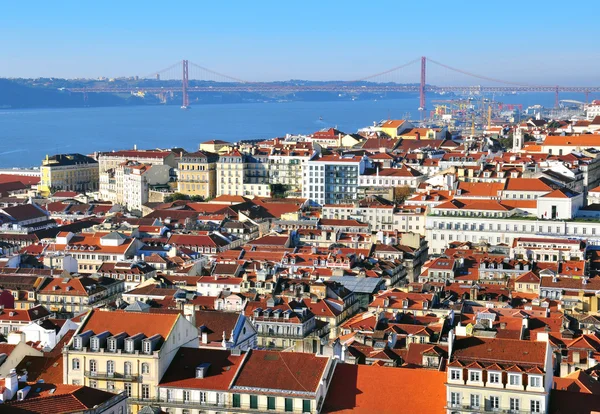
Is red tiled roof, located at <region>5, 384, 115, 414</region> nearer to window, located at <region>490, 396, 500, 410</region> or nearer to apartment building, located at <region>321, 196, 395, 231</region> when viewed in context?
window, located at <region>490, 396, 500, 410</region>

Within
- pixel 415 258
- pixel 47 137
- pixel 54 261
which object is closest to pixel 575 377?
pixel 415 258

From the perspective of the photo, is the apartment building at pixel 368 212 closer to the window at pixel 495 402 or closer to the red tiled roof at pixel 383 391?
the red tiled roof at pixel 383 391

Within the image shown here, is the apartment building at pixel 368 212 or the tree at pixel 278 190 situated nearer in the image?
the apartment building at pixel 368 212

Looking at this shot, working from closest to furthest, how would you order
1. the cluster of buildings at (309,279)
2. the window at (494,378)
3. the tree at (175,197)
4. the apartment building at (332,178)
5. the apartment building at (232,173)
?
the window at (494,378) → the cluster of buildings at (309,279) → the apartment building at (332,178) → the tree at (175,197) → the apartment building at (232,173)

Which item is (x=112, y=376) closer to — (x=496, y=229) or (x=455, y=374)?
(x=455, y=374)

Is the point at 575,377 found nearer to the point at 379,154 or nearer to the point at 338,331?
the point at 338,331

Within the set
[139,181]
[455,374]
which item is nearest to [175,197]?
[139,181]

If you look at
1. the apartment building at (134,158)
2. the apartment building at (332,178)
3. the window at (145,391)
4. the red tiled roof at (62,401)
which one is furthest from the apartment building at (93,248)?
the apartment building at (134,158)
